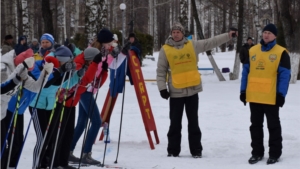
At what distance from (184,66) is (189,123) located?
2.59ft

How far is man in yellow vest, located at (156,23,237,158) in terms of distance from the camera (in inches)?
259

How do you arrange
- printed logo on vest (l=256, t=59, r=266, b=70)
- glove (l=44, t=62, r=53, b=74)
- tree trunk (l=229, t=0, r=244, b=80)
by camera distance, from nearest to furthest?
1. glove (l=44, t=62, r=53, b=74)
2. printed logo on vest (l=256, t=59, r=266, b=70)
3. tree trunk (l=229, t=0, r=244, b=80)

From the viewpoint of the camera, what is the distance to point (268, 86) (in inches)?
241

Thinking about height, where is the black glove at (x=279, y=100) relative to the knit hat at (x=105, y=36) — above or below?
below

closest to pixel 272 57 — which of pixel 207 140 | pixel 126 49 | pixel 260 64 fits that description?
pixel 260 64

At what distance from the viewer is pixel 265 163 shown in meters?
6.18

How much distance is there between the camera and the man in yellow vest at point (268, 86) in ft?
19.9

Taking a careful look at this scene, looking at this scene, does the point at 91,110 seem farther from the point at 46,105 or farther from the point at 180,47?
the point at 180,47

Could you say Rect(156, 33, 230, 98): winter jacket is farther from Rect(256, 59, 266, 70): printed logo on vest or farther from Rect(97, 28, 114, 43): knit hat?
Rect(97, 28, 114, 43): knit hat

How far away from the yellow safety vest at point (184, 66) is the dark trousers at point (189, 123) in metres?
0.21

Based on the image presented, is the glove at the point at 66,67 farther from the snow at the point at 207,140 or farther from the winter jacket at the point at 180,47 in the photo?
the winter jacket at the point at 180,47

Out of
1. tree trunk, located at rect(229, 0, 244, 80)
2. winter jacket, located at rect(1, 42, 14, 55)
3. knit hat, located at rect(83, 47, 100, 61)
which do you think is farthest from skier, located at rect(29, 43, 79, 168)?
tree trunk, located at rect(229, 0, 244, 80)

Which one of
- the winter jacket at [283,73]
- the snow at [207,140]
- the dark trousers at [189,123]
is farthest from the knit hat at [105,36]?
the winter jacket at [283,73]

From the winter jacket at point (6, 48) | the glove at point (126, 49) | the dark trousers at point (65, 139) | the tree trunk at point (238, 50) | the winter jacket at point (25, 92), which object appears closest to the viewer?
the winter jacket at point (25, 92)
